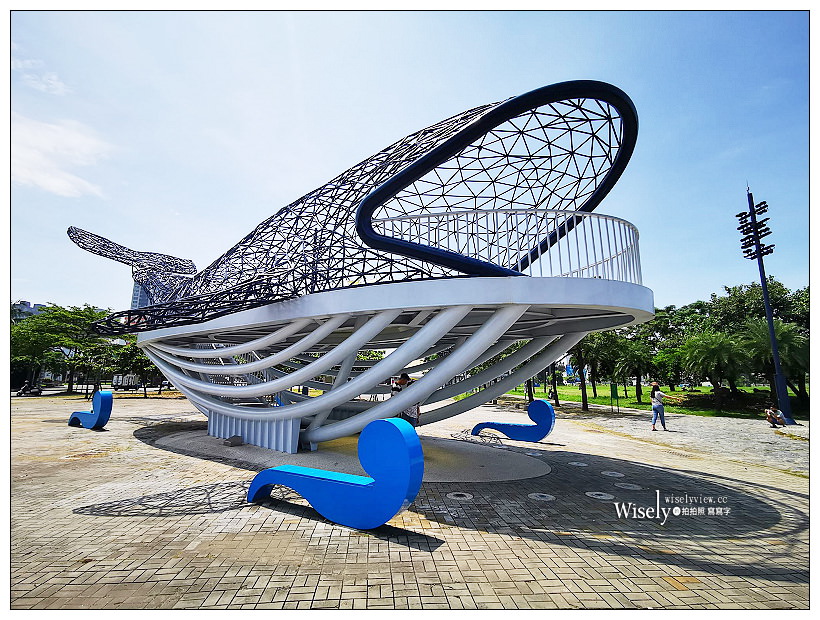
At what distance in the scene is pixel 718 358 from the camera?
32.2m

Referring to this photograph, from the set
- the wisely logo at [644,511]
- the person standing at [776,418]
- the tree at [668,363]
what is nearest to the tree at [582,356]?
the person standing at [776,418]

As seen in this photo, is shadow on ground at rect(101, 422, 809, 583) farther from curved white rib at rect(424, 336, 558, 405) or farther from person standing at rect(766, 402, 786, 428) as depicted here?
person standing at rect(766, 402, 786, 428)

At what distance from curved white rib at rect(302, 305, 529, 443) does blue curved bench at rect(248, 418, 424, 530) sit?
2.89 meters

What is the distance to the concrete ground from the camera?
16.4ft

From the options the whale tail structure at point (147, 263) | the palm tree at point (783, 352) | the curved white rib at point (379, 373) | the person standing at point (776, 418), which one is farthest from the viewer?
the palm tree at point (783, 352)

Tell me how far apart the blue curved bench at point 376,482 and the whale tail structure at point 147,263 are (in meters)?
18.0

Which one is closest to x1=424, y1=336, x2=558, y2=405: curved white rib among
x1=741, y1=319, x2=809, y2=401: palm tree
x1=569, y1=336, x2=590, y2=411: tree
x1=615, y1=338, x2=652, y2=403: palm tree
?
x1=569, y1=336, x2=590, y2=411: tree

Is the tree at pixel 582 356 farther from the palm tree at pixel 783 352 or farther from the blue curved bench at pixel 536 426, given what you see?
the blue curved bench at pixel 536 426

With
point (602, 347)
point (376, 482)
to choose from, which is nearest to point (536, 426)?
point (376, 482)

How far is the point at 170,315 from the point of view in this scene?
15.6 meters

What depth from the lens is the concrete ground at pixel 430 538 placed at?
4.99 m

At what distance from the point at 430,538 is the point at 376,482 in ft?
4.00

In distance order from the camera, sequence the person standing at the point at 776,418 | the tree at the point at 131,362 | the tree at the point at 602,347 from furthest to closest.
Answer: the tree at the point at 131,362
the tree at the point at 602,347
the person standing at the point at 776,418
